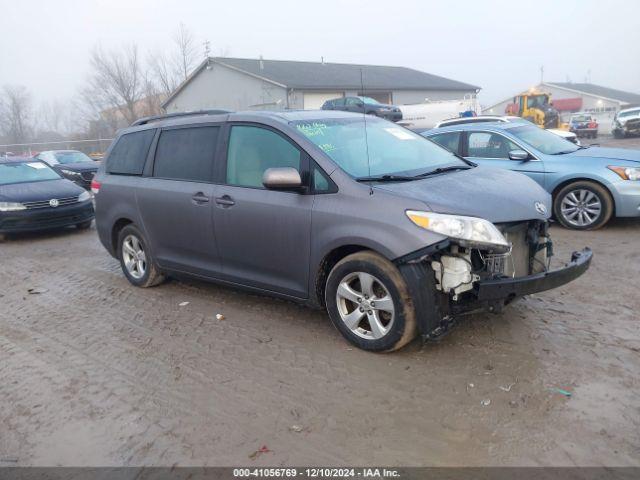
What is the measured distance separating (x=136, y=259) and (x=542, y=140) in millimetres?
6197

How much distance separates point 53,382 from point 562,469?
343cm

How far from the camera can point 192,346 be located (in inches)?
171

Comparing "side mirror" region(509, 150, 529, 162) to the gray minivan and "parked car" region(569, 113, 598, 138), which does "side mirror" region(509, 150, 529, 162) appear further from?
"parked car" region(569, 113, 598, 138)

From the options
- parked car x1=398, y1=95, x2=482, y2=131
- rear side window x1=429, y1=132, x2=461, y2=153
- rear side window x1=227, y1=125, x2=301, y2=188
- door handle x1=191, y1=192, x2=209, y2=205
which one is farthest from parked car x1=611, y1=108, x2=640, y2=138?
door handle x1=191, y1=192, x2=209, y2=205

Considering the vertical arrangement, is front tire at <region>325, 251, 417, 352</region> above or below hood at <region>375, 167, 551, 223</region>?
below

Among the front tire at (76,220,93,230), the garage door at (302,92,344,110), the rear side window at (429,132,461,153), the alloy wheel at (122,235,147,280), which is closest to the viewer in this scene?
the alloy wheel at (122,235,147,280)

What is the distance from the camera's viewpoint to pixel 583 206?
7367 mm

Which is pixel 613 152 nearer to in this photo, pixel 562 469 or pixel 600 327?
pixel 600 327

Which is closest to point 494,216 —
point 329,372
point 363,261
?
point 363,261

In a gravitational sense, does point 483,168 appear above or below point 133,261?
above

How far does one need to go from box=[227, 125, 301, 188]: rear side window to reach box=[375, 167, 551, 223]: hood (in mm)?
915

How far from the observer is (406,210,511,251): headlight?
3.52m

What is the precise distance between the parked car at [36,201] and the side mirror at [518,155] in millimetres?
7586

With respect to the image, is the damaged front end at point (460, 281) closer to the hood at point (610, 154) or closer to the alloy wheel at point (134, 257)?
the alloy wheel at point (134, 257)
